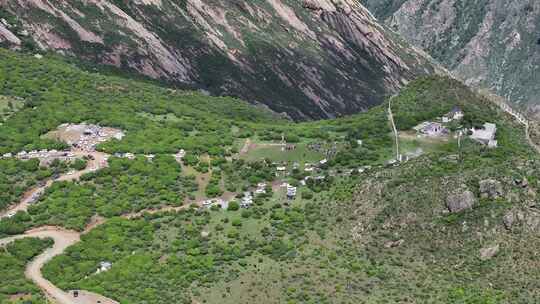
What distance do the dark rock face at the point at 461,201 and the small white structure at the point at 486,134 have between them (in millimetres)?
19900

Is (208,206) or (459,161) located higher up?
(459,161)

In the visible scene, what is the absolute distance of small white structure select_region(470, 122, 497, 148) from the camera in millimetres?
100812

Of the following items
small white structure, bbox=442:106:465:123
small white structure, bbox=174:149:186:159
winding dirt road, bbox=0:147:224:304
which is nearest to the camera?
winding dirt road, bbox=0:147:224:304

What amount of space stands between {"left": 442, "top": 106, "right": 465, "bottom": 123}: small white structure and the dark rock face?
85.9 ft

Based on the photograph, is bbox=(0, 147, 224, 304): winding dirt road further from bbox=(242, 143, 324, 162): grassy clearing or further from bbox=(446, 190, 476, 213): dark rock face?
bbox=(446, 190, 476, 213): dark rock face

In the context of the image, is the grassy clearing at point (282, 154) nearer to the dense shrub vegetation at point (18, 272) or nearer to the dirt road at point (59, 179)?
the dirt road at point (59, 179)

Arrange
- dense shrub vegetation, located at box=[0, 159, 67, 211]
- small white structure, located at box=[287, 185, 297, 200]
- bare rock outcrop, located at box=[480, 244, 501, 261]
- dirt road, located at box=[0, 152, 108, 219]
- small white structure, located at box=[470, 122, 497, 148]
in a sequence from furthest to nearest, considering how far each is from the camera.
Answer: small white structure, located at box=[470, 122, 497, 148]
dense shrub vegetation, located at box=[0, 159, 67, 211]
small white structure, located at box=[287, 185, 297, 200]
dirt road, located at box=[0, 152, 108, 219]
bare rock outcrop, located at box=[480, 244, 501, 261]

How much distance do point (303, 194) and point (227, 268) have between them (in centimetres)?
1516

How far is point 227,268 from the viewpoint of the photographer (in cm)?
7644

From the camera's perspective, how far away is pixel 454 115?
106m

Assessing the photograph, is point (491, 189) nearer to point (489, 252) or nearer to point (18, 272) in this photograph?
point (489, 252)

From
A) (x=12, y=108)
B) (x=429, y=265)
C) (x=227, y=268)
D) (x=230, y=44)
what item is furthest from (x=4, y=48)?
(x=429, y=265)

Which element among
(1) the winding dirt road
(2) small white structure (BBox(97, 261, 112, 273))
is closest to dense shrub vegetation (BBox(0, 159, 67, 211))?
(1) the winding dirt road

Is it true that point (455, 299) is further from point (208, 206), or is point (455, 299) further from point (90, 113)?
point (90, 113)
